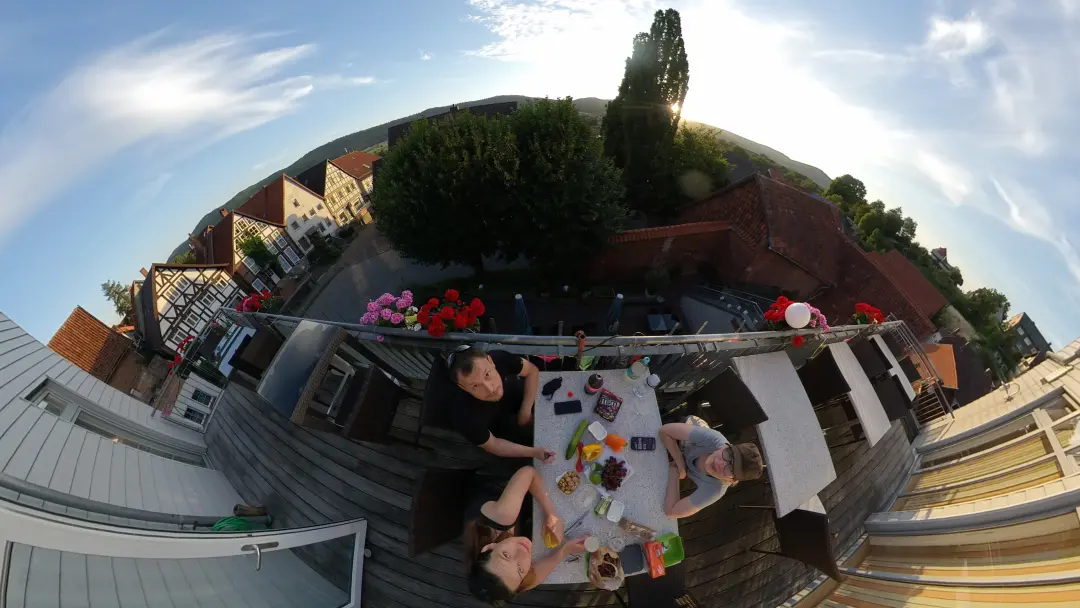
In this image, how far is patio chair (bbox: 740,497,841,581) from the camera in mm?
4430

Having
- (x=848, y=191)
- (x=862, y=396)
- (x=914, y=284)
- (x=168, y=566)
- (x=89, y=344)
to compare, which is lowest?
(x=168, y=566)

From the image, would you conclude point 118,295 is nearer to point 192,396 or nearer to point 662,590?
point 192,396

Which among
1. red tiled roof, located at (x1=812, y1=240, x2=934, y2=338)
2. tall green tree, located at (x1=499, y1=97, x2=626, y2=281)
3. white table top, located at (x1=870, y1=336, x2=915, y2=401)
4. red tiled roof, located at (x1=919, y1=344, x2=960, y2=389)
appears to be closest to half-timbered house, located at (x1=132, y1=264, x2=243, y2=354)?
tall green tree, located at (x1=499, y1=97, x2=626, y2=281)

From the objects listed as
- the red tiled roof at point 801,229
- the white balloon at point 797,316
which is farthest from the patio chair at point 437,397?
the red tiled roof at point 801,229

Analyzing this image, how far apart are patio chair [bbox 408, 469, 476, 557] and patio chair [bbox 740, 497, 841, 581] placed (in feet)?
13.4

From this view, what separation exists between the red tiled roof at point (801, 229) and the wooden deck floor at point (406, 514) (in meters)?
8.37

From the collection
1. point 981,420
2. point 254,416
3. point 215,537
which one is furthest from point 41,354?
point 981,420

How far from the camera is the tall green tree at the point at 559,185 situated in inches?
424

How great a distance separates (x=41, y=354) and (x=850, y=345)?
45.9 ft

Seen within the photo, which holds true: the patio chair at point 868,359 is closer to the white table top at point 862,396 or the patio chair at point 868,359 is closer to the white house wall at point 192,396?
the white table top at point 862,396

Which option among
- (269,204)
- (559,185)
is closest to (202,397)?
(559,185)

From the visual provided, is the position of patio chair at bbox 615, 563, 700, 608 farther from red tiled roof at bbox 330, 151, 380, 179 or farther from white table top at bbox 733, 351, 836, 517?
red tiled roof at bbox 330, 151, 380, 179

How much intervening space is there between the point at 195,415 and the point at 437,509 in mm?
7375

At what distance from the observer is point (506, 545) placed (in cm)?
302
